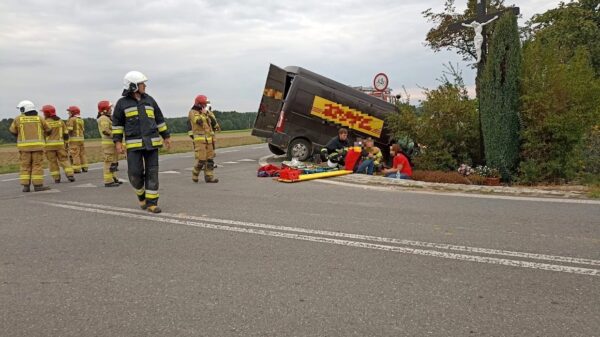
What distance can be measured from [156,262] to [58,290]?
2.81 feet

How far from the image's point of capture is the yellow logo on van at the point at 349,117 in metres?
13.8

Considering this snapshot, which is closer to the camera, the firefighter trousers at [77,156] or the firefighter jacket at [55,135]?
the firefighter jacket at [55,135]

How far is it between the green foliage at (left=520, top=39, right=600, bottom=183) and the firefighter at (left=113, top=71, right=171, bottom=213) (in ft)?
22.0

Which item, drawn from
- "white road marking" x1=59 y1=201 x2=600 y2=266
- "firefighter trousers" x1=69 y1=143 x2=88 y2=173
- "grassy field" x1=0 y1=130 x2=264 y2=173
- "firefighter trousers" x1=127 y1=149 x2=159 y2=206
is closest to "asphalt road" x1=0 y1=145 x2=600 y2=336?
"white road marking" x1=59 y1=201 x2=600 y2=266

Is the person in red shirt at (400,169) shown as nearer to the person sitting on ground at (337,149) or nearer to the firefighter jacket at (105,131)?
the person sitting on ground at (337,149)

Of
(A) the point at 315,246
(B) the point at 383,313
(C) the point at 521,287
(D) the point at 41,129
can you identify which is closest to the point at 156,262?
(A) the point at 315,246

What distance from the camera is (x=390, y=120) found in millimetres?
11523

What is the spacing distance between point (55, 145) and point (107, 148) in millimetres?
1728

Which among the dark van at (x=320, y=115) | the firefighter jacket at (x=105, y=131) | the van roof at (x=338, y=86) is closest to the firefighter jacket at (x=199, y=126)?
the firefighter jacket at (x=105, y=131)

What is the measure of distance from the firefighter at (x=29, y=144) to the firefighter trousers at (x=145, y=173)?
398 cm

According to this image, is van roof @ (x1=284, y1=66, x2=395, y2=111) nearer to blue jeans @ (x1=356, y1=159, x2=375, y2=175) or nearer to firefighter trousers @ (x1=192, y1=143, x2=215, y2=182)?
blue jeans @ (x1=356, y1=159, x2=375, y2=175)

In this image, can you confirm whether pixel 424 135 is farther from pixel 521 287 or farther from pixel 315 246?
pixel 521 287

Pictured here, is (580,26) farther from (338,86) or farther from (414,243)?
(414,243)

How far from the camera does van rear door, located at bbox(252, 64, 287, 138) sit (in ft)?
47.6
